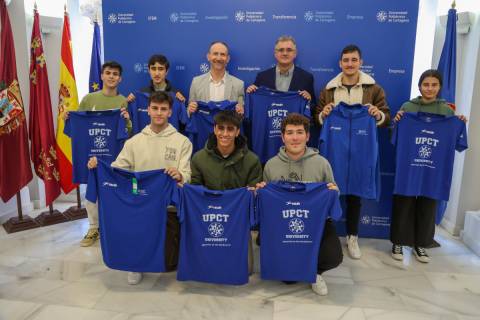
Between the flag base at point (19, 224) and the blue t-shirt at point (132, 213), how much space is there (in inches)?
75.7

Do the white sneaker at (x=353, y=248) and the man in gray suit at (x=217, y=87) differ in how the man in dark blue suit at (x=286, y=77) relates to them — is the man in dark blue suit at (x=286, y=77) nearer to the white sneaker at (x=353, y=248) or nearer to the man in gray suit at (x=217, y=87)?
the man in gray suit at (x=217, y=87)

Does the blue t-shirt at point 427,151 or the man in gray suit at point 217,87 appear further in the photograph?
the man in gray suit at point 217,87

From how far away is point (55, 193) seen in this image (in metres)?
4.53

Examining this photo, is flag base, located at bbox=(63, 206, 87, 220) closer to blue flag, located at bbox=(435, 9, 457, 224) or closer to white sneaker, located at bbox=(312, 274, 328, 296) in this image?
white sneaker, located at bbox=(312, 274, 328, 296)

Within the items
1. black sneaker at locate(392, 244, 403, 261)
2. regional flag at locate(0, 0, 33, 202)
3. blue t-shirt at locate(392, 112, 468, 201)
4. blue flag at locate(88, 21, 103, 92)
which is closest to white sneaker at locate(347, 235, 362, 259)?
black sneaker at locate(392, 244, 403, 261)

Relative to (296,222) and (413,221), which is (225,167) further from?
(413,221)

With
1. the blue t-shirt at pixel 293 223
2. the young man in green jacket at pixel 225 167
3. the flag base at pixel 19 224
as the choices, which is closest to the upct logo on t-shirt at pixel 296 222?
the blue t-shirt at pixel 293 223

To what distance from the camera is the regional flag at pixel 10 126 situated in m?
4.11

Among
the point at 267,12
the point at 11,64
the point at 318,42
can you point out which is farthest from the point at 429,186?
the point at 11,64

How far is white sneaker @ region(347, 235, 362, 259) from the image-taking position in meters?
3.67

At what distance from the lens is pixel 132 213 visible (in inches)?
112

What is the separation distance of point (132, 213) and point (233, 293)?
3.23ft

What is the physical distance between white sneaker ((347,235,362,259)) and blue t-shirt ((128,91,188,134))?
1.98 m

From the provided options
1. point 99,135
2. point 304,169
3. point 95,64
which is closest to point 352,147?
point 304,169
